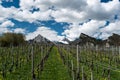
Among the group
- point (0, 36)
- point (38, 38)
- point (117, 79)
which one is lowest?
point (117, 79)

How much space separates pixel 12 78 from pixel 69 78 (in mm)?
4754

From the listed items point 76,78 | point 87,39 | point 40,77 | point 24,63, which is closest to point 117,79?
point 76,78

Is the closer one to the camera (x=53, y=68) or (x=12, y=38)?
(x=53, y=68)

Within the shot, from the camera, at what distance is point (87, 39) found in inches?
7362

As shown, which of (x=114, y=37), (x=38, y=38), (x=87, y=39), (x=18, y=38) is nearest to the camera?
(x=38, y=38)

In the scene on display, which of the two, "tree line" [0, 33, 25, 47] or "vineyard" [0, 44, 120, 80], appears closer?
"vineyard" [0, 44, 120, 80]

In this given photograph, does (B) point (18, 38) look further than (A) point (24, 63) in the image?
Yes

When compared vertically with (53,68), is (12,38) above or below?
above

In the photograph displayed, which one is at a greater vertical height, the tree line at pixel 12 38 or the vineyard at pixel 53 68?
the tree line at pixel 12 38

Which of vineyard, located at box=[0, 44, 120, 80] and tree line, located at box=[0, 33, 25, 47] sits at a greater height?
tree line, located at box=[0, 33, 25, 47]

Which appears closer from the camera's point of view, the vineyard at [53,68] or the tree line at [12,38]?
the vineyard at [53,68]

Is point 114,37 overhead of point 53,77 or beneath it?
overhead

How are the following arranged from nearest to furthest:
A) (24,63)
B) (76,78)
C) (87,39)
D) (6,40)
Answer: (76,78), (24,63), (6,40), (87,39)

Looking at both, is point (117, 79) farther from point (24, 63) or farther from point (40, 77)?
point (24, 63)
